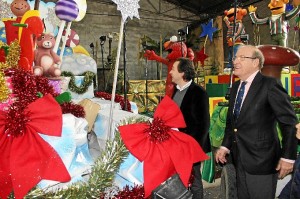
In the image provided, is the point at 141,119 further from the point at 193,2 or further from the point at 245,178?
the point at 193,2

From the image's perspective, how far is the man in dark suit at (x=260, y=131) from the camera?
4.34ft

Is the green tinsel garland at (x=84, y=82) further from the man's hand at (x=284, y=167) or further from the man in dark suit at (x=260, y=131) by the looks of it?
the man's hand at (x=284, y=167)

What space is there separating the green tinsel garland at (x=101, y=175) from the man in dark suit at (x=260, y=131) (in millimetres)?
836

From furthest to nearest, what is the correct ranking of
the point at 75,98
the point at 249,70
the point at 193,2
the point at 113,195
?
the point at 193,2 < the point at 75,98 < the point at 249,70 < the point at 113,195

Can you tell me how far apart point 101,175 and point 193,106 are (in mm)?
1120

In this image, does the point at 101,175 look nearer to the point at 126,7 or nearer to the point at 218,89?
the point at 126,7

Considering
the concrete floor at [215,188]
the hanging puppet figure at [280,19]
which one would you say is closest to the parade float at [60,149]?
the concrete floor at [215,188]

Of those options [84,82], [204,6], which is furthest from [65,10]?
[204,6]

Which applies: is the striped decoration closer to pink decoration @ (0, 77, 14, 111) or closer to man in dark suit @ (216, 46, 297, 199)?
pink decoration @ (0, 77, 14, 111)

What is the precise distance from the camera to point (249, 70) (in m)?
1.45

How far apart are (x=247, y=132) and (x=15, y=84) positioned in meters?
1.07

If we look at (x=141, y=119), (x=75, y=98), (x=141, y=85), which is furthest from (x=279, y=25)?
(x=141, y=119)

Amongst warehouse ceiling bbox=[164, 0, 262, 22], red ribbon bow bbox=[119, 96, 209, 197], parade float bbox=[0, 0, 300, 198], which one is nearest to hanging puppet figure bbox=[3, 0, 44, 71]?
parade float bbox=[0, 0, 300, 198]

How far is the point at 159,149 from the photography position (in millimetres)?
747
